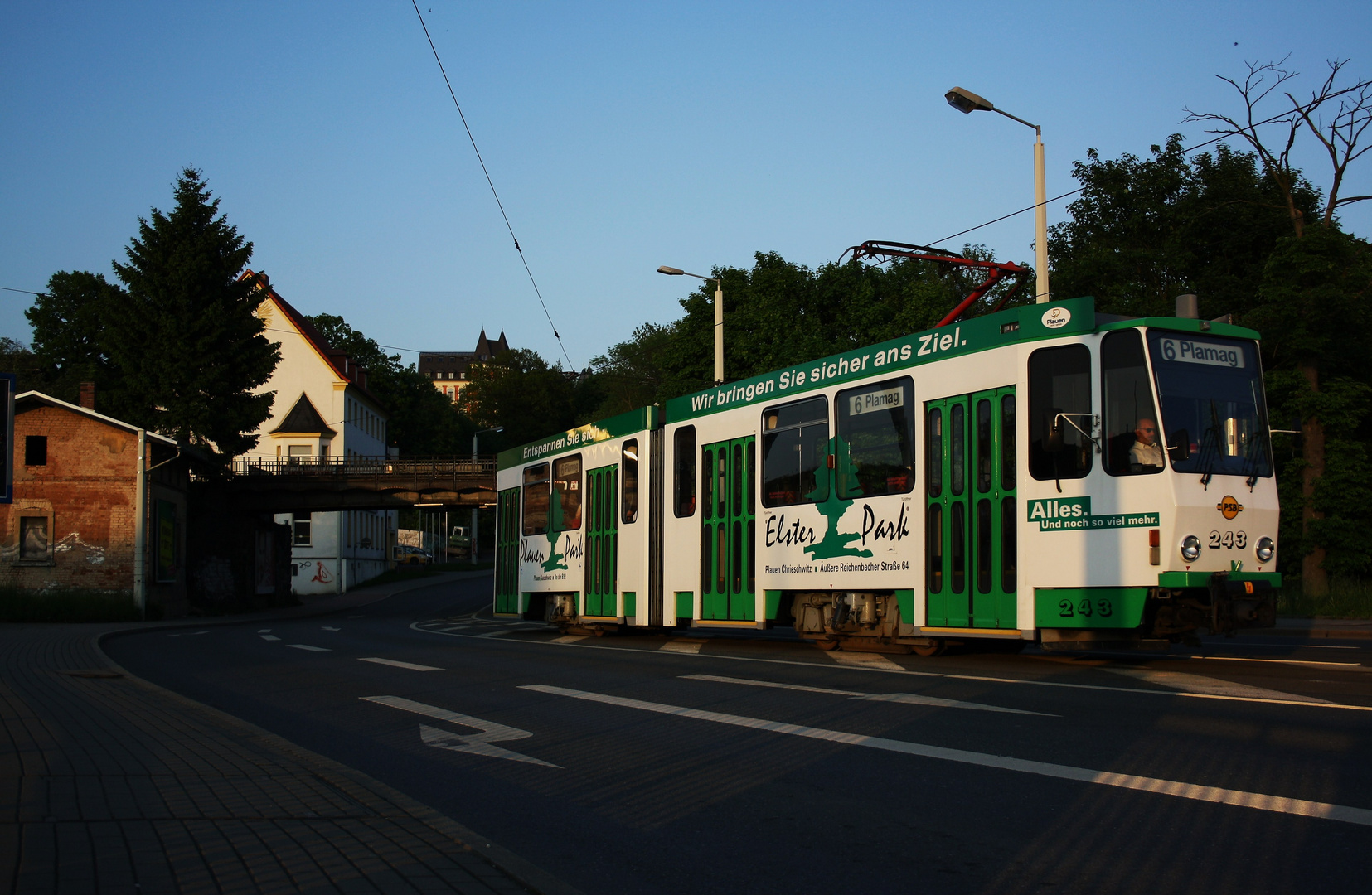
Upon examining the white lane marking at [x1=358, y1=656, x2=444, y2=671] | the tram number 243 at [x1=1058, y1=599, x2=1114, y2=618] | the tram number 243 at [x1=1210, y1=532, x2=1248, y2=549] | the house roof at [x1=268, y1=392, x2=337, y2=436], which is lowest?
the white lane marking at [x1=358, y1=656, x2=444, y2=671]

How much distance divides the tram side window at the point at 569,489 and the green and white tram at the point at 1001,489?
14.6ft

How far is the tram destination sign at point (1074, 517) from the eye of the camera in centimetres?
1098

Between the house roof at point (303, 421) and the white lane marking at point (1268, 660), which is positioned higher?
the house roof at point (303, 421)

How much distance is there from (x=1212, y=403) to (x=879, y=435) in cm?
364

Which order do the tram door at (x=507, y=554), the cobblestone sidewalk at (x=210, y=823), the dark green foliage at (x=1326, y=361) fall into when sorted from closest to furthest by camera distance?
the cobblestone sidewalk at (x=210, y=823), the dark green foliage at (x=1326, y=361), the tram door at (x=507, y=554)

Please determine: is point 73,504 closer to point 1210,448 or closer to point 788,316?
point 788,316

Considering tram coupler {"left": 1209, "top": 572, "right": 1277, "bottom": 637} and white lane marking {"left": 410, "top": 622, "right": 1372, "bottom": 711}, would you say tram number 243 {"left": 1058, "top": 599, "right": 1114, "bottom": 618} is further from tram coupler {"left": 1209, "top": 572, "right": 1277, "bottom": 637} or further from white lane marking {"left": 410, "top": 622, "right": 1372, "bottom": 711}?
tram coupler {"left": 1209, "top": 572, "right": 1277, "bottom": 637}

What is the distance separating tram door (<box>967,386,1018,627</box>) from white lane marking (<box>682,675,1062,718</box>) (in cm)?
210

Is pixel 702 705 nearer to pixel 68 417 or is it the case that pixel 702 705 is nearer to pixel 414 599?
pixel 68 417

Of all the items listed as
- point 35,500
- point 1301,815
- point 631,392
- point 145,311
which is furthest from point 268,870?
point 631,392

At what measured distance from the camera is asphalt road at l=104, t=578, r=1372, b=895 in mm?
5000

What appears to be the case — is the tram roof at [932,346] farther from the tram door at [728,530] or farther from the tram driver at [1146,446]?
the tram driver at [1146,446]

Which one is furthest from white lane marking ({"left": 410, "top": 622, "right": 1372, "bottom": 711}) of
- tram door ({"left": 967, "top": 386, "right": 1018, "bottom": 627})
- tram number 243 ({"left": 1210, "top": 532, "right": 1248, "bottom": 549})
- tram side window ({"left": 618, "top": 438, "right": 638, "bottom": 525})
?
tram side window ({"left": 618, "top": 438, "right": 638, "bottom": 525})

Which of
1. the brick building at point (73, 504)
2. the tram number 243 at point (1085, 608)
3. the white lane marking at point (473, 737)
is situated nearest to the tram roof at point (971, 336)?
the tram number 243 at point (1085, 608)
